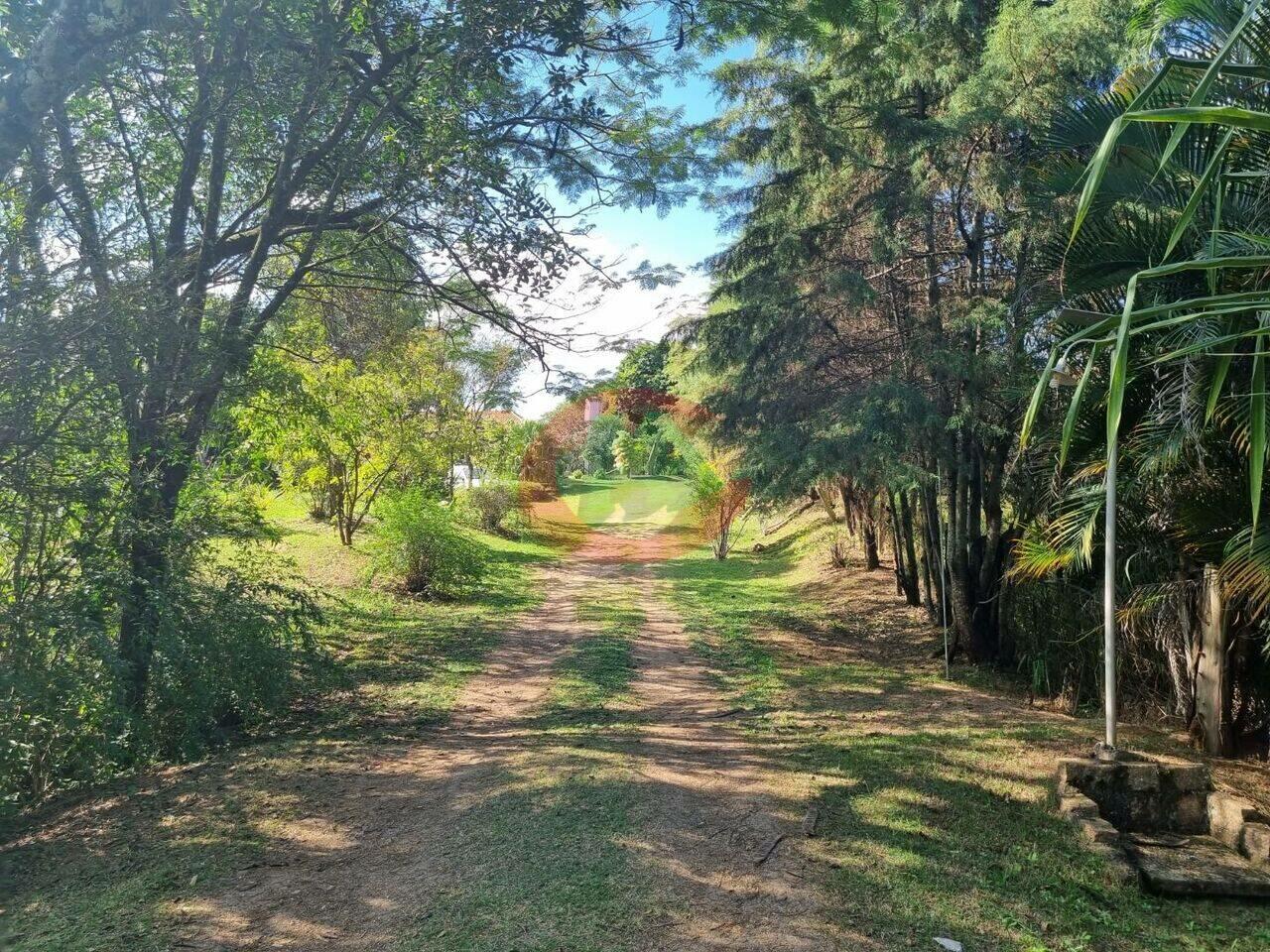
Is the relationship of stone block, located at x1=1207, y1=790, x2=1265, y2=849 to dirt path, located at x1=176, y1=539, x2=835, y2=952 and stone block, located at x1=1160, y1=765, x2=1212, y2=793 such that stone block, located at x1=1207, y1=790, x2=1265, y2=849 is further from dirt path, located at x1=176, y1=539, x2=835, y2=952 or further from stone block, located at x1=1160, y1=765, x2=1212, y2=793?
dirt path, located at x1=176, y1=539, x2=835, y2=952

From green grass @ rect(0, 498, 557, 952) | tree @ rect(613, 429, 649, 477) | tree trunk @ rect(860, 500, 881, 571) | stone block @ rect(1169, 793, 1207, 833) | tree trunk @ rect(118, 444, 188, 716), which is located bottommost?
stone block @ rect(1169, 793, 1207, 833)

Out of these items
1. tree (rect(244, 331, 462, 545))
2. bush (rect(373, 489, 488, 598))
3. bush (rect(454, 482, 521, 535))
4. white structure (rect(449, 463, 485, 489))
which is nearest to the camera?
bush (rect(373, 489, 488, 598))

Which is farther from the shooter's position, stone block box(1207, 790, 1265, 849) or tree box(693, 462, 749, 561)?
tree box(693, 462, 749, 561)

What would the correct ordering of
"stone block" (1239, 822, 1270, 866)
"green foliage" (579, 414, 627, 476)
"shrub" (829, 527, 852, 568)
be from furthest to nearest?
"green foliage" (579, 414, 627, 476) < "shrub" (829, 527, 852, 568) < "stone block" (1239, 822, 1270, 866)

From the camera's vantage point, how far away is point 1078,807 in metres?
5.06

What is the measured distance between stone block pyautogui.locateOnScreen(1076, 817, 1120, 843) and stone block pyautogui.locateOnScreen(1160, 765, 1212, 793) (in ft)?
2.21

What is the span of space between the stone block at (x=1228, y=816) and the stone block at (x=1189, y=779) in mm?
72

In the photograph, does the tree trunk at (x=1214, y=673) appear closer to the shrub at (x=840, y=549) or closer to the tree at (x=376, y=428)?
the tree at (x=376, y=428)

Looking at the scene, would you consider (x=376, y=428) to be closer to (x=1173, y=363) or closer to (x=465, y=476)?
(x=465, y=476)

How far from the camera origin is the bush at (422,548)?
13922mm

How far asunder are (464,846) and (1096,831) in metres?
3.50

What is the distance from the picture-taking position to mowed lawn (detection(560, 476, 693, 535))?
34.2m

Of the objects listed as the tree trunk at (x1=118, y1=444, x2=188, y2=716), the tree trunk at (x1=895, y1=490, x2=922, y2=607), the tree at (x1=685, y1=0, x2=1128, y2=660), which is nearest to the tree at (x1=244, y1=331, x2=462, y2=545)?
the tree trunk at (x1=118, y1=444, x2=188, y2=716)

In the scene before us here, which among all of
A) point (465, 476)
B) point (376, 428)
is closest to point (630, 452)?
point (465, 476)
